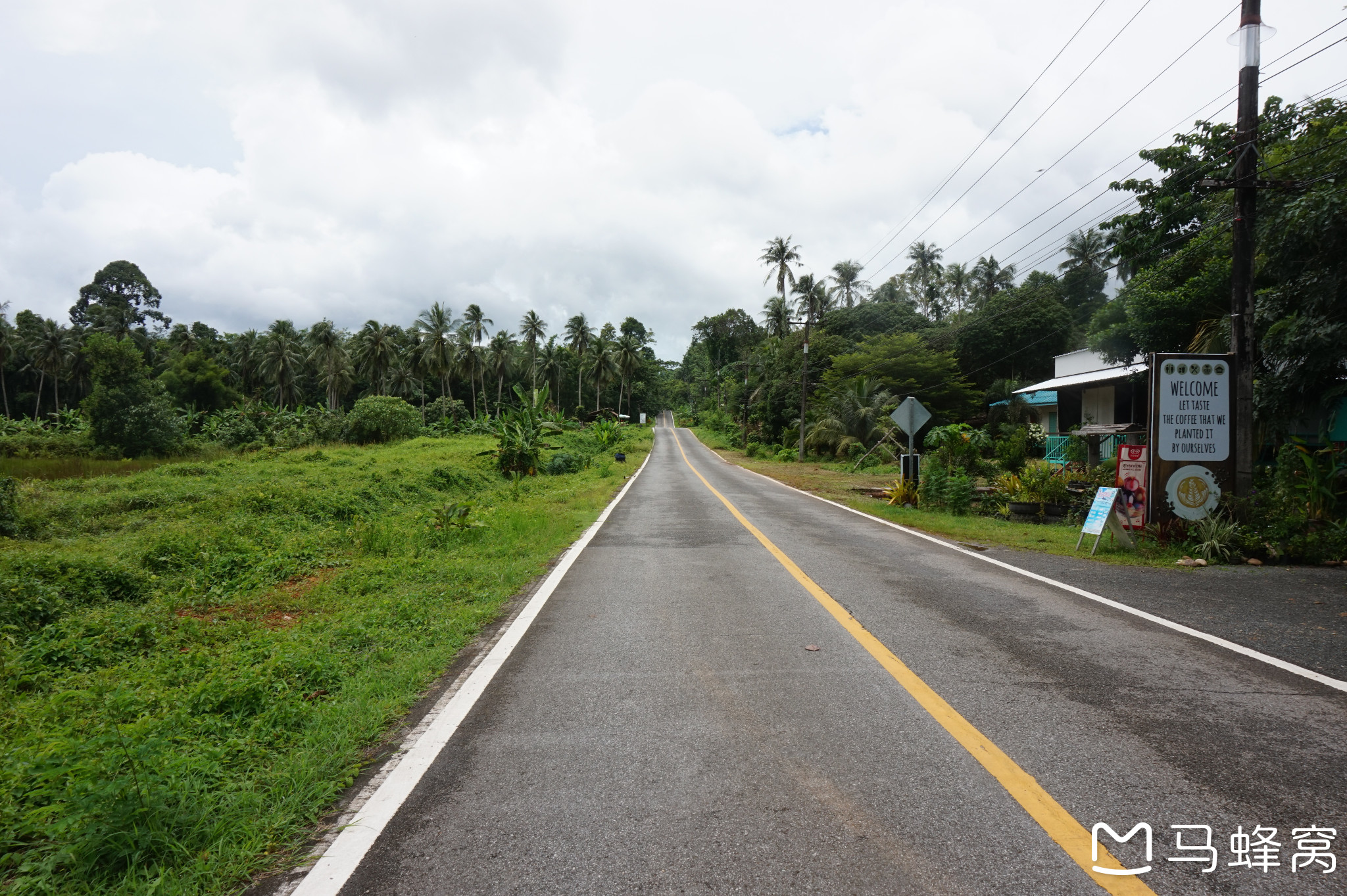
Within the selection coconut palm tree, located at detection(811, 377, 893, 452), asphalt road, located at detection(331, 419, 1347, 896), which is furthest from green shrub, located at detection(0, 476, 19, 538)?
coconut palm tree, located at detection(811, 377, 893, 452)

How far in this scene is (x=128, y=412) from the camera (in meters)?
31.6

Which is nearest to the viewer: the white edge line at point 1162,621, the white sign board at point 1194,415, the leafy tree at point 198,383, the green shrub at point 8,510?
the white edge line at point 1162,621

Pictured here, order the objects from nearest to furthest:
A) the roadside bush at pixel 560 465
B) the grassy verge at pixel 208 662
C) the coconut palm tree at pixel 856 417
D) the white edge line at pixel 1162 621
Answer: the grassy verge at pixel 208 662 < the white edge line at pixel 1162 621 < the roadside bush at pixel 560 465 < the coconut palm tree at pixel 856 417

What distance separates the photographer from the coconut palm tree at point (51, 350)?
55094mm

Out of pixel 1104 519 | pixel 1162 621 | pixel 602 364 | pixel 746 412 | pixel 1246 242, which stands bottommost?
pixel 1162 621

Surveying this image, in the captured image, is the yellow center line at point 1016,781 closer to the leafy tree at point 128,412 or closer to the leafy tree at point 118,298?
the leafy tree at point 128,412

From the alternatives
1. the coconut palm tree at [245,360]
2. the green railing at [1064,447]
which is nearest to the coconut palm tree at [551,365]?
the coconut palm tree at [245,360]

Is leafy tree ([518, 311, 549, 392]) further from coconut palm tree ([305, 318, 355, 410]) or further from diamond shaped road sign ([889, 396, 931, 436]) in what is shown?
diamond shaped road sign ([889, 396, 931, 436])

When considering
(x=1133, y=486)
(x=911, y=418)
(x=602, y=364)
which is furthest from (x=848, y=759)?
(x=602, y=364)

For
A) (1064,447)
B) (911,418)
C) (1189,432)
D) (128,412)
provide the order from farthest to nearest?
(128,412), (1064,447), (911,418), (1189,432)

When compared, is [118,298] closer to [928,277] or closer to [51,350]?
[51,350]

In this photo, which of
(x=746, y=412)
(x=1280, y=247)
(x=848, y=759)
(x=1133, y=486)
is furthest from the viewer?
(x=746, y=412)

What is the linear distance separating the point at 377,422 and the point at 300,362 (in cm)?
3405

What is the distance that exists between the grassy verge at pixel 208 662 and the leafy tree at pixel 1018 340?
3994cm
